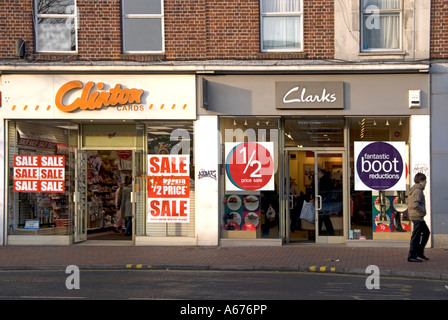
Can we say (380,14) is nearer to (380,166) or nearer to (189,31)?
(380,166)

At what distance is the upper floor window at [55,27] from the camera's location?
16594mm

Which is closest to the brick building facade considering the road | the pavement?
the pavement

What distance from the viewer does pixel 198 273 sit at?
1231 centimetres

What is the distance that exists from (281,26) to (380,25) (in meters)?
2.56

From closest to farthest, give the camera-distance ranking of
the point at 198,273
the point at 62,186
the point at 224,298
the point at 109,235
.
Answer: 1. the point at 224,298
2. the point at 198,273
3. the point at 62,186
4. the point at 109,235

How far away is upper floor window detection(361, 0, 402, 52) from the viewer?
16.2 meters

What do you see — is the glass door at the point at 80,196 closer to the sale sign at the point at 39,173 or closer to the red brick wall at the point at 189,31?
the sale sign at the point at 39,173

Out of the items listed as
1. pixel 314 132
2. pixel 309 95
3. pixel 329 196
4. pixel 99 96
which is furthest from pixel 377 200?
pixel 99 96

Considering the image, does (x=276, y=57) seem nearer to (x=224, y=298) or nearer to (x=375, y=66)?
(x=375, y=66)

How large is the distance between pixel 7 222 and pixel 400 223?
10.2 m

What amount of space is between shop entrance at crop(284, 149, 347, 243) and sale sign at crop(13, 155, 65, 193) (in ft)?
19.8

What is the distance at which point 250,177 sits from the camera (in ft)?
53.7

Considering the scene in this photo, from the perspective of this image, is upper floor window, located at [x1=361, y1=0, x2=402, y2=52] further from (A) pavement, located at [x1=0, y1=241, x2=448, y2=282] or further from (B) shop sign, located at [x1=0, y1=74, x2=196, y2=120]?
(A) pavement, located at [x1=0, y1=241, x2=448, y2=282]

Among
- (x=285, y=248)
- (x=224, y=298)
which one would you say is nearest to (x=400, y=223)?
(x=285, y=248)
